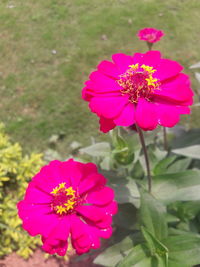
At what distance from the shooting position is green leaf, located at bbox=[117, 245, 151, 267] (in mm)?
1148

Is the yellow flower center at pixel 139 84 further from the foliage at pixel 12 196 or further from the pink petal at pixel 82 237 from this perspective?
the foliage at pixel 12 196

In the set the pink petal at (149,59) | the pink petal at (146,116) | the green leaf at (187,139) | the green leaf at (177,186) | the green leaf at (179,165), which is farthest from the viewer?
the green leaf at (187,139)

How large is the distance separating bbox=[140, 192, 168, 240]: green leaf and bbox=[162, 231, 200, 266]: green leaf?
0.04m

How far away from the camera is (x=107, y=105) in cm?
89

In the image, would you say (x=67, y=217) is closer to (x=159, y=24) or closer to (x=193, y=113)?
(x=193, y=113)

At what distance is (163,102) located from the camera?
3.08 feet

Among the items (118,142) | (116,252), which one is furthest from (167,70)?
(116,252)

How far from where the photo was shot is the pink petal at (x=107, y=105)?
87 cm

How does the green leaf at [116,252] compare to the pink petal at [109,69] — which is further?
the green leaf at [116,252]

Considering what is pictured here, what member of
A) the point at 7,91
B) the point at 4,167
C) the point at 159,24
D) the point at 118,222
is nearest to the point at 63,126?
the point at 7,91

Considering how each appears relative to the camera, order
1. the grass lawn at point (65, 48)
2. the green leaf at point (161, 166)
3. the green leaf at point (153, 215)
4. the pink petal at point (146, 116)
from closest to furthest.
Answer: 1. the pink petal at point (146, 116)
2. the green leaf at point (153, 215)
3. the green leaf at point (161, 166)
4. the grass lawn at point (65, 48)

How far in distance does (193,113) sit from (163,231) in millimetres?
1733

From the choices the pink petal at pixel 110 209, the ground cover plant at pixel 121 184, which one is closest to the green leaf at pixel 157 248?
the ground cover plant at pixel 121 184

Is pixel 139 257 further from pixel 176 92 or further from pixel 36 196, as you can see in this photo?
pixel 176 92
